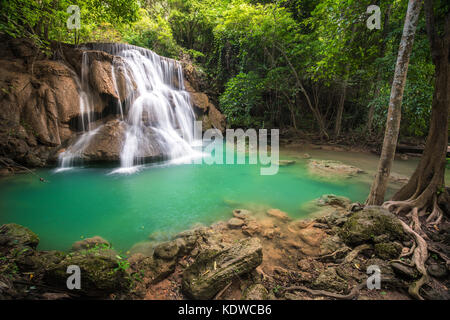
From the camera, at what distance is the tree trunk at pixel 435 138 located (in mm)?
3434

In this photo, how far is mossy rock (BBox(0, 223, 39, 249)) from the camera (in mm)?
2855

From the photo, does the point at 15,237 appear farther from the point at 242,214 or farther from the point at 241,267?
the point at 242,214

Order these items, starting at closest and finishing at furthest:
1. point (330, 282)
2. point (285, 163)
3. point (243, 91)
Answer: point (330, 282) → point (285, 163) → point (243, 91)

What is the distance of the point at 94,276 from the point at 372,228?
13.0ft

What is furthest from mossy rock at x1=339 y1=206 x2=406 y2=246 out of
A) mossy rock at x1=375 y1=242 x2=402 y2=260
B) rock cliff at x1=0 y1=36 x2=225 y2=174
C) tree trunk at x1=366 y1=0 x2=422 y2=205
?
rock cliff at x1=0 y1=36 x2=225 y2=174

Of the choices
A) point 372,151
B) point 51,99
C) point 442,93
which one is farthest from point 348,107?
point 51,99

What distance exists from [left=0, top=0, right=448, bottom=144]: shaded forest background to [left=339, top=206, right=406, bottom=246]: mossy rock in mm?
3604

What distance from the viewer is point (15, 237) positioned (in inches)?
117

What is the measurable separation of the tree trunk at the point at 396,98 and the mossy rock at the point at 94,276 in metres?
4.69

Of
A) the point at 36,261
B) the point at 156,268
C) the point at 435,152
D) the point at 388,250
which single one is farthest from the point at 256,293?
the point at 435,152

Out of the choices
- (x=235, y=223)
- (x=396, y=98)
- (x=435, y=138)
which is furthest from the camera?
(x=235, y=223)

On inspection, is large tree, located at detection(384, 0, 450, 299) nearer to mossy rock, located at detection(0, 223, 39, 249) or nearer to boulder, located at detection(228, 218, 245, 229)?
boulder, located at detection(228, 218, 245, 229)

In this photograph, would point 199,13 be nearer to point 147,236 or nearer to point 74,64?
point 74,64

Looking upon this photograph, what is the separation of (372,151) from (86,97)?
46.9 ft
